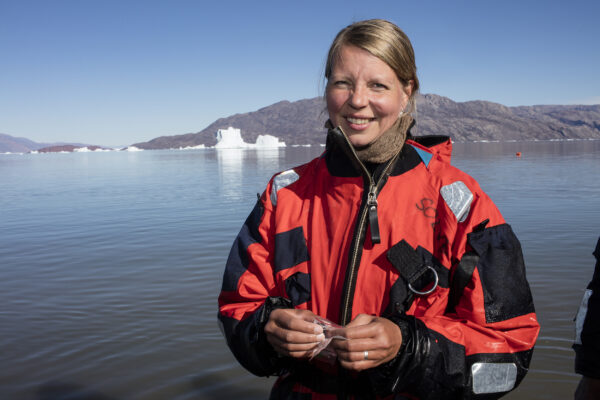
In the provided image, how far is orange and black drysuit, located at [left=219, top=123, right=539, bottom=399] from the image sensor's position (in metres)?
1.64

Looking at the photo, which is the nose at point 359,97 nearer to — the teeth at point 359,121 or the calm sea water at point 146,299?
the teeth at point 359,121

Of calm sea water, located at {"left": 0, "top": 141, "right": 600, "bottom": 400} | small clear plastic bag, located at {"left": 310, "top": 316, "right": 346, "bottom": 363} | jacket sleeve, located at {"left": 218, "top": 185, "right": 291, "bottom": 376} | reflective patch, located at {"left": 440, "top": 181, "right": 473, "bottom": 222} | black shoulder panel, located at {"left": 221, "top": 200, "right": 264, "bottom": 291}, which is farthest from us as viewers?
calm sea water, located at {"left": 0, "top": 141, "right": 600, "bottom": 400}

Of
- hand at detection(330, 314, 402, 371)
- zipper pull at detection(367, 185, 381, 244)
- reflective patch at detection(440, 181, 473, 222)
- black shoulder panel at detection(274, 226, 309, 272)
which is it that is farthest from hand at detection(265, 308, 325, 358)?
reflective patch at detection(440, 181, 473, 222)

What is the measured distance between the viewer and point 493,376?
166 cm

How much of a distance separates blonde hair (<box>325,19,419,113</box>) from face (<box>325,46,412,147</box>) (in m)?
0.02

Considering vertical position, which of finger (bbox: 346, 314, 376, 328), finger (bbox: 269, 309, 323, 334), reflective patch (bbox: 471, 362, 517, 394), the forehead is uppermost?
the forehead

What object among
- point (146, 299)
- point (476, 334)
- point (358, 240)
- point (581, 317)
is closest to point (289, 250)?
point (358, 240)

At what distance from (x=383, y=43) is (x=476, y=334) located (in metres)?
1.19

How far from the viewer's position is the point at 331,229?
1924 mm

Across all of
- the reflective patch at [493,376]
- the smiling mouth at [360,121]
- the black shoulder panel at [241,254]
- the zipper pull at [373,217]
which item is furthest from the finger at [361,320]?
the smiling mouth at [360,121]

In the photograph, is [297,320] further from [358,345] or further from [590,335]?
[590,335]

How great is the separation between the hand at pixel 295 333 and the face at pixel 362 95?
0.78m

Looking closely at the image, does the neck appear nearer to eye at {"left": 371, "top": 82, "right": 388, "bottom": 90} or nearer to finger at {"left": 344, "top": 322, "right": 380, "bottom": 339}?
eye at {"left": 371, "top": 82, "right": 388, "bottom": 90}

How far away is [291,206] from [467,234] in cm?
73
